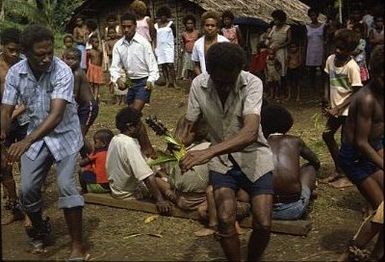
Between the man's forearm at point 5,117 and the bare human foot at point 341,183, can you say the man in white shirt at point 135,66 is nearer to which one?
the bare human foot at point 341,183

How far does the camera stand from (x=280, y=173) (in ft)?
18.9

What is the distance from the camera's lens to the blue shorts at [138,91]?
816 cm

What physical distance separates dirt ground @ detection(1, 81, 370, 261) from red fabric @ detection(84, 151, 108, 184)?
310mm

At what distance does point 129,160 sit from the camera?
6.27 meters

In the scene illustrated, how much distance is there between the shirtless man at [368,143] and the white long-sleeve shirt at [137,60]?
3.73 m

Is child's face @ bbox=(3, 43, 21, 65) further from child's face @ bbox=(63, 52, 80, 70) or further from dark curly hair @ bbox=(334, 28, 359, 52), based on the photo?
dark curly hair @ bbox=(334, 28, 359, 52)

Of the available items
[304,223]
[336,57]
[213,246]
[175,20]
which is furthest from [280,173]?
[175,20]

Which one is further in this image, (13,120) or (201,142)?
(13,120)

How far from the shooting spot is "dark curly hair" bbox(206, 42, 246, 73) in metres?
4.24

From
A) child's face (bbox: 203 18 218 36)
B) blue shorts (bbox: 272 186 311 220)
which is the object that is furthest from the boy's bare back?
blue shorts (bbox: 272 186 311 220)

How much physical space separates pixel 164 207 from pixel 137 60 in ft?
8.44

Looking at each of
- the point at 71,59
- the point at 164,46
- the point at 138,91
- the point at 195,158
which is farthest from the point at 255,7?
the point at 195,158

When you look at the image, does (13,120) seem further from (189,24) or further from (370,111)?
(189,24)

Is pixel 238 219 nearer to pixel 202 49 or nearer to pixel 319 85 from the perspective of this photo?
pixel 202 49
